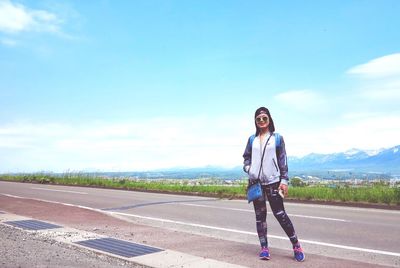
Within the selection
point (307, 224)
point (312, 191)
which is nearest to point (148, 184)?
point (312, 191)

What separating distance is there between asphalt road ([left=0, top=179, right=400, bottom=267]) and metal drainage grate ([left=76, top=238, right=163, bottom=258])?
6.14 feet

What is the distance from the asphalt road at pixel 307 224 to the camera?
7.07 meters

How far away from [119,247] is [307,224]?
4778mm

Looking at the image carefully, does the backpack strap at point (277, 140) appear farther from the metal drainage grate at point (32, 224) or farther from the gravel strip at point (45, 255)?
the metal drainage grate at point (32, 224)

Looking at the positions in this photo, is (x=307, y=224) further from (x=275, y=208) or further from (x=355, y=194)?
(x=355, y=194)

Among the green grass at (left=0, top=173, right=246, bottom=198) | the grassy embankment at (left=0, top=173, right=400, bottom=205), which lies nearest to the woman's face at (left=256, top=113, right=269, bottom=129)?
the grassy embankment at (left=0, top=173, right=400, bottom=205)

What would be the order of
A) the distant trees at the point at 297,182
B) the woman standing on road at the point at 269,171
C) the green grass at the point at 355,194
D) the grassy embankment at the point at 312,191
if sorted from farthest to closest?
the distant trees at the point at 297,182, the grassy embankment at the point at 312,191, the green grass at the point at 355,194, the woman standing on road at the point at 269,171

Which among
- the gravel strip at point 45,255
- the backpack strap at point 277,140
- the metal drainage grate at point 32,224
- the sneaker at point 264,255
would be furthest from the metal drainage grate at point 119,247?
the backpack strap at point 277,140

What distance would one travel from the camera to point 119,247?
6781 mm

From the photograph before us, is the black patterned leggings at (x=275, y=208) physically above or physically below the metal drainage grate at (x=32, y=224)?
above

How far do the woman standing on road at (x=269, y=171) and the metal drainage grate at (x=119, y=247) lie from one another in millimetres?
1727

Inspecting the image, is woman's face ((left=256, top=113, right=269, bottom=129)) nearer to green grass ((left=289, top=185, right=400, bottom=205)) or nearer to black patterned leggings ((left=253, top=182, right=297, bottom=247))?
black patterned leggings ((left=253, top=182, right=297, bottom=247))

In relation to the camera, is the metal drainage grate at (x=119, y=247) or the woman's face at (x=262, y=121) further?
the metal drainage grate at (x=119, y=247)

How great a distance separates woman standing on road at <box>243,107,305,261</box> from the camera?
6.04m
